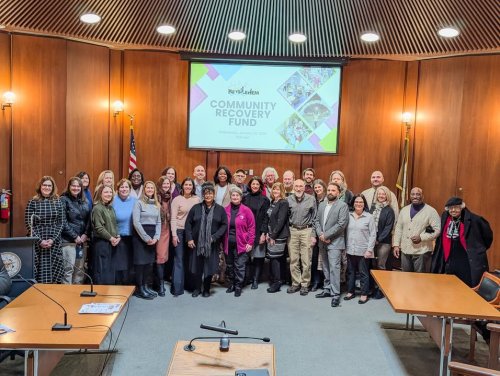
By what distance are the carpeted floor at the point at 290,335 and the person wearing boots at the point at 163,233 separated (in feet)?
1.18

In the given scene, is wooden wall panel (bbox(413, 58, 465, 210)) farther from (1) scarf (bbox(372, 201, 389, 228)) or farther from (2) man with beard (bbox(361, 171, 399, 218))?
(1) scarf (bbox(372, 201, 389, 228))

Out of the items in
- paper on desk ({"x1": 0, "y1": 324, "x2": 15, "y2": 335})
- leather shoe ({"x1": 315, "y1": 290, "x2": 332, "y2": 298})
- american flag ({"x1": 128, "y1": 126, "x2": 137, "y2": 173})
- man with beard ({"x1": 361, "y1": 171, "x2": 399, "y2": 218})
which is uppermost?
american flag ({"x1": 128, "y1": 126, "x2": 137, "y2": 173})

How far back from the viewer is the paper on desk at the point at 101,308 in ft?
13.1

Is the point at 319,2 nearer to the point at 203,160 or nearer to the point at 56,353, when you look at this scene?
the point at 203,160

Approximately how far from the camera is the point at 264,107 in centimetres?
880

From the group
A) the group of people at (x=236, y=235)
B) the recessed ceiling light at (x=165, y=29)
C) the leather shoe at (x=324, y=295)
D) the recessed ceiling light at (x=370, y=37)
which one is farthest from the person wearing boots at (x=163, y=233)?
the recessed ceiling light at (x=370, y=37)

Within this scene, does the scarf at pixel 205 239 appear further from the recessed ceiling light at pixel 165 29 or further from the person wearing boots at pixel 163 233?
the recessed ceiling light at pixel 165 29

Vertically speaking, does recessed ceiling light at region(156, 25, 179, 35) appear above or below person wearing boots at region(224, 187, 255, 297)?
above

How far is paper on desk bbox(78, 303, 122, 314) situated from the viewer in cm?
399

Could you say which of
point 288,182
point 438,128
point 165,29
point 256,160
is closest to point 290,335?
point 288,182

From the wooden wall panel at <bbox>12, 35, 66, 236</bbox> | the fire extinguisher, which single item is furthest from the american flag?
the fire extinguisher

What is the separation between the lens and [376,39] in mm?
7473

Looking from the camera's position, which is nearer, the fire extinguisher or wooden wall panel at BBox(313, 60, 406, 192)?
the fire extinguisher

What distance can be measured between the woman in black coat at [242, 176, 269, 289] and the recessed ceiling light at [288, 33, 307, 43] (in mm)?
2093
